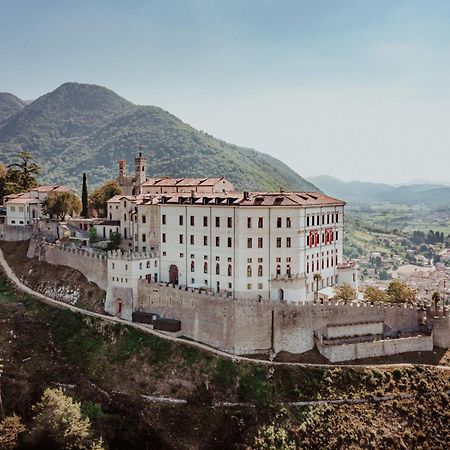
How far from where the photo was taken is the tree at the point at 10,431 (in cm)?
4831

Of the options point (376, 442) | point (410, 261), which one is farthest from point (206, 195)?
point (410, 261)

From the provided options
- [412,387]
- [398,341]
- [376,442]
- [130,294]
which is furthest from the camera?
[130,294]

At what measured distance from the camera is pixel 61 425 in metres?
49.3

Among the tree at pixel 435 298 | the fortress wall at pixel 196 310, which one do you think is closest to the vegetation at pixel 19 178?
the fortress wall at pixel 196 310

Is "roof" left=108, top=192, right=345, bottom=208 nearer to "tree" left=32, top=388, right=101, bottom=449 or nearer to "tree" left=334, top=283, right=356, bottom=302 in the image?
"tree" left=334, top=283, right=356, bottom=302

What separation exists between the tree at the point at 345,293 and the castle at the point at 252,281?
164 cm

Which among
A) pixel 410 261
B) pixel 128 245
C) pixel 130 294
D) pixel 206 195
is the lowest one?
pixel 410 261

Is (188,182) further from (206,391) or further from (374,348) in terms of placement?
(374,348)

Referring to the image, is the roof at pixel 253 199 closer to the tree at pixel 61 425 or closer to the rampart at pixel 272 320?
the rampart at pixel 272 320

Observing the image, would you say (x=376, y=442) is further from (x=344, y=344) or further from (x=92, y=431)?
(x=92, y=431)

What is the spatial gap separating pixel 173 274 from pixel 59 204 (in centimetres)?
2737

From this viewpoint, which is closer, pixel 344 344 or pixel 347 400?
pixel 347 400

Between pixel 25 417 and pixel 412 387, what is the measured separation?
3866 centimetres

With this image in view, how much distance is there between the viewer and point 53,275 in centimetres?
7412
